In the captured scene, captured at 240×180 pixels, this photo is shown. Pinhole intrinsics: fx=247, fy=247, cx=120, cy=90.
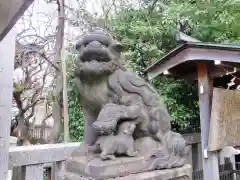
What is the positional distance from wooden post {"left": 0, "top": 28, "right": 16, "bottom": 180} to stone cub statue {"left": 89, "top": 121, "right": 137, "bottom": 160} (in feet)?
3.78

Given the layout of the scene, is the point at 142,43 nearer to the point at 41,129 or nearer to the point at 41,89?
the point at 41,89

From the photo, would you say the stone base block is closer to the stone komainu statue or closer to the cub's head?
the stone komainu statue

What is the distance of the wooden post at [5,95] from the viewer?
237 cm

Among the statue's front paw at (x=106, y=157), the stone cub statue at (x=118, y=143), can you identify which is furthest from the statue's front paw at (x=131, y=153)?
the statue's front paw at (x=106, y=157)

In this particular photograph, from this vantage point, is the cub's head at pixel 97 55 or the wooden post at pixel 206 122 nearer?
the cub's head at pixel 97 55

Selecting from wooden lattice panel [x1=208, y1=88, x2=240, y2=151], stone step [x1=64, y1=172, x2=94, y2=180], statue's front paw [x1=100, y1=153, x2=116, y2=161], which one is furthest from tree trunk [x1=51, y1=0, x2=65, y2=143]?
statue's front paw [x1=100, y1=153, x2=116, y2=161]

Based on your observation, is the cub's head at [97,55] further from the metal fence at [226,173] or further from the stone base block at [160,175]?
the metal fence at [226,173]

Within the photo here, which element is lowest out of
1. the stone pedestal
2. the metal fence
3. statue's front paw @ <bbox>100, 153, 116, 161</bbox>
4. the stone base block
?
the metal fence

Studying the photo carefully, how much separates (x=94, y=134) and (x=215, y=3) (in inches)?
205

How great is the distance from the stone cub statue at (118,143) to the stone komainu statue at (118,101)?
0.04 m

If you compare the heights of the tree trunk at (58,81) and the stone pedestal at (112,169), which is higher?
the tree trunk at (58,81)

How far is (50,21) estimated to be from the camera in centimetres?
698

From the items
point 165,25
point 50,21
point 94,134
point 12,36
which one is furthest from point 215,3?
point 94,134

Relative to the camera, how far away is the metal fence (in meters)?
4.15
